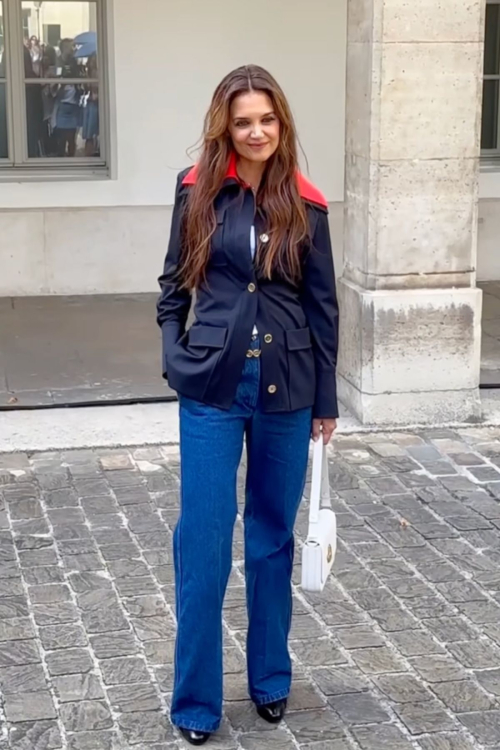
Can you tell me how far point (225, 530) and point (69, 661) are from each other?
1.00m

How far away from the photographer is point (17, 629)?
471cm

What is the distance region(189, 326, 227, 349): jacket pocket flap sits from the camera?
3.71 m

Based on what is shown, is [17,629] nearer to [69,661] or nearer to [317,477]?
[69,661]

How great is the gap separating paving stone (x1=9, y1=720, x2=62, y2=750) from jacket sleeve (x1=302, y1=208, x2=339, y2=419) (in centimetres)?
128

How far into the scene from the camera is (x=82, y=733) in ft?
13.1

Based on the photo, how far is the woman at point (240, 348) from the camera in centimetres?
371

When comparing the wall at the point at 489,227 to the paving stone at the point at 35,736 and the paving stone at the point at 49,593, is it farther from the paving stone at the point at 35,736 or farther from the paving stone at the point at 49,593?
the paving stone at the point at 35,736

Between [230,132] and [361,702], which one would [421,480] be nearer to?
[361,702]

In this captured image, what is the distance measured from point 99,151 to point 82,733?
698 centimetres

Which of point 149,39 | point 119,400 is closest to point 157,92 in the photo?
point 149,39

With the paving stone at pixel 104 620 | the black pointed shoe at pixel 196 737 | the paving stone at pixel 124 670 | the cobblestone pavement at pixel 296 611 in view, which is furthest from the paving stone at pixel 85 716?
the paving stone at pixel 104 620

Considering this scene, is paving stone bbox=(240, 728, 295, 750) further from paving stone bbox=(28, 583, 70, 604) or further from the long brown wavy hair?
the long brown wavy hair

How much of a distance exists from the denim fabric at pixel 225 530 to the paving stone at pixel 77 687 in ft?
1.27

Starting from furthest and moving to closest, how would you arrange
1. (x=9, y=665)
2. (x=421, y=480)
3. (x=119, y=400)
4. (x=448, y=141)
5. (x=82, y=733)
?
(x=119, y=400) < (x=448, y=141) < (x=421, y=480) < (x=9, y=665) < (x=82, y=733)
